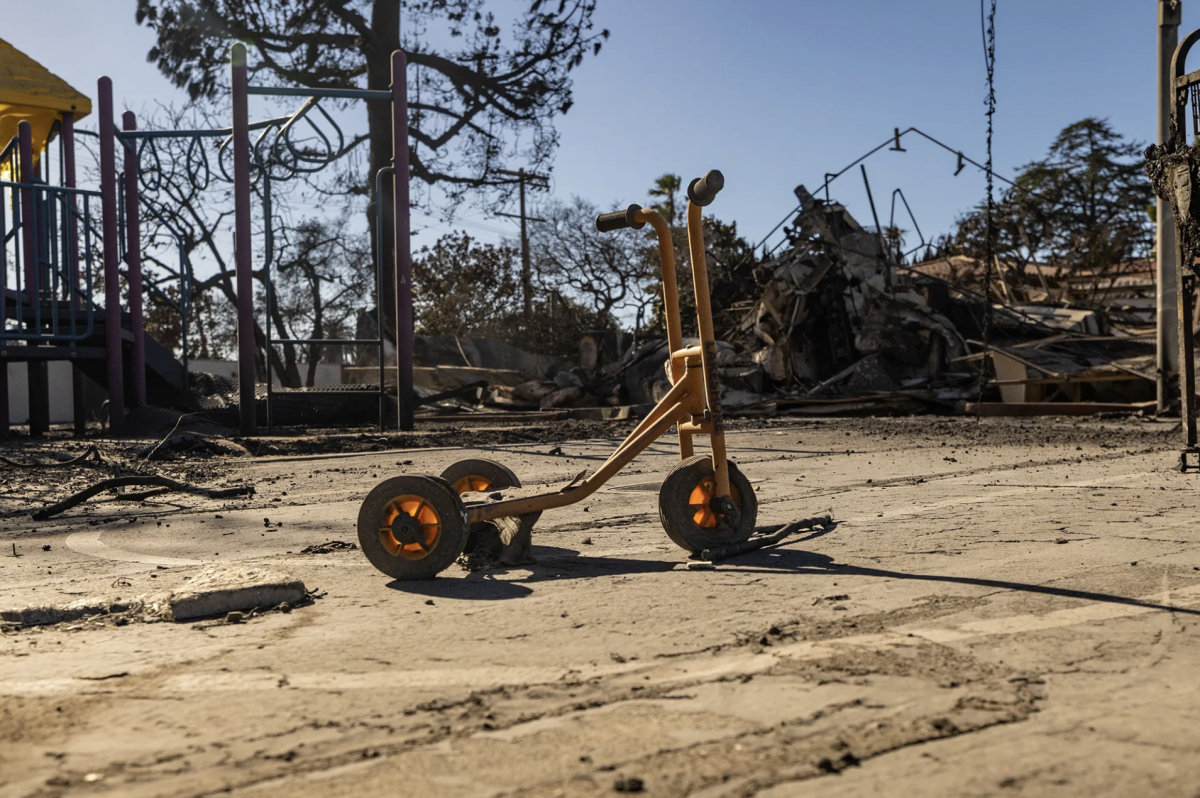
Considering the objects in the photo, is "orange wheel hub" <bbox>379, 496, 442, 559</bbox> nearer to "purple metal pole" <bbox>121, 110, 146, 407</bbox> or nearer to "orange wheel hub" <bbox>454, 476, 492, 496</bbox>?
"orange wheel hub" <bbox>454, 476, 492, 496</bbox>

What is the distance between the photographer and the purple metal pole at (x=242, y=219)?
12.3m

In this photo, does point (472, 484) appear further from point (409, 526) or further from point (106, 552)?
point (106, 552)

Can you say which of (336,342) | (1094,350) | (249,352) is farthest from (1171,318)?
(249,352)

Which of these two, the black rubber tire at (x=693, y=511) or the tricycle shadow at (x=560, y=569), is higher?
the black rubber tire at (x=693, y=511)

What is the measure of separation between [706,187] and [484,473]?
1.64m

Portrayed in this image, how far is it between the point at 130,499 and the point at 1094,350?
16.7 metres

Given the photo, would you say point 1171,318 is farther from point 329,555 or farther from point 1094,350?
point 329,555

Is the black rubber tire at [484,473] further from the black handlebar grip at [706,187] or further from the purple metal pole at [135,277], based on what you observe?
the purple metal pole at [135,277]

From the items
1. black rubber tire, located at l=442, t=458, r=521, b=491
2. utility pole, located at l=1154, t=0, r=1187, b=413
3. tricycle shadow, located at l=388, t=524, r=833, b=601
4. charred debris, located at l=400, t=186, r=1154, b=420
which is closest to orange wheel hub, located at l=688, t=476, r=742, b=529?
tricycle shadow, located at l=388, t=524, r=833, b=601

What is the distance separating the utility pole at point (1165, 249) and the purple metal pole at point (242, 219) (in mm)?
11437

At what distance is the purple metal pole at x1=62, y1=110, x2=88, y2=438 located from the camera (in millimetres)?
11922

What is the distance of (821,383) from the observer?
20.3 metres

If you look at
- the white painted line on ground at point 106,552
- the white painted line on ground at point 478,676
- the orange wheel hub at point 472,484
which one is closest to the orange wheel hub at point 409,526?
the orange wheel hub at point 472,484

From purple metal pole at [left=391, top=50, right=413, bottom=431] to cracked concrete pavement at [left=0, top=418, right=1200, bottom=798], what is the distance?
809 cm
